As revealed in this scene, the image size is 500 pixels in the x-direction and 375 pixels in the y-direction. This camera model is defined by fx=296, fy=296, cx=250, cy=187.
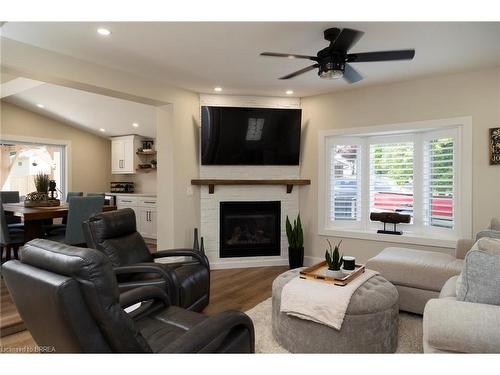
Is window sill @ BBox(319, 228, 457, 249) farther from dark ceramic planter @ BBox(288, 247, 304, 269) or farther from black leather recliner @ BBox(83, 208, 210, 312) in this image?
black leather recliner @ BBox(83, 208, 210, 312)

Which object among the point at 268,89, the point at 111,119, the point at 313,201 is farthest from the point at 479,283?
the point at 111,119

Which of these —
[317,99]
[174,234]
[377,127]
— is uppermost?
[317,99]

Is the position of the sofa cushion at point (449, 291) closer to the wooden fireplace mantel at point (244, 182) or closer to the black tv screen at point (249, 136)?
the wooden fireplace mantel at point (244, 182)

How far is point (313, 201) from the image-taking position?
177 inches

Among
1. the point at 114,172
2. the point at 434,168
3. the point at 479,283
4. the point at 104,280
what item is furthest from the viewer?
the point at 114,172

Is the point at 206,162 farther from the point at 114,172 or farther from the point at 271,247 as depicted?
the point at 114,172

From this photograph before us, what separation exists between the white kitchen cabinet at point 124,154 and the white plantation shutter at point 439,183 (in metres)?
5.70

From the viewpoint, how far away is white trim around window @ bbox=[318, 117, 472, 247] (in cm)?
344

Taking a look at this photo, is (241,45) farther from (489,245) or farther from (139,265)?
(489,245)

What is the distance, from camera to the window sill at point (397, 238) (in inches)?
141

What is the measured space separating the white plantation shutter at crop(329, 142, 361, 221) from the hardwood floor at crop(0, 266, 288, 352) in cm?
122

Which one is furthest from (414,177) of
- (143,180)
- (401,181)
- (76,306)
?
(143,180)

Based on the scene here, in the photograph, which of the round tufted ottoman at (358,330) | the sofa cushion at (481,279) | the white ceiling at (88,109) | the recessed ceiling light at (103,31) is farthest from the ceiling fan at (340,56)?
the white ceiling at (88,109)
